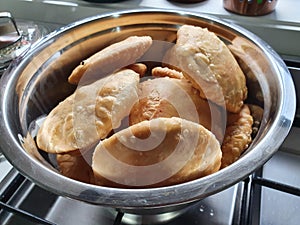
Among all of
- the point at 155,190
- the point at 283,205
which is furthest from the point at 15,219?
the point at 283,205

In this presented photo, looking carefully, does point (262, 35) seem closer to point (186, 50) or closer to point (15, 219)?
point (186, 50)

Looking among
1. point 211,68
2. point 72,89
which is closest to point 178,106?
point 211,68

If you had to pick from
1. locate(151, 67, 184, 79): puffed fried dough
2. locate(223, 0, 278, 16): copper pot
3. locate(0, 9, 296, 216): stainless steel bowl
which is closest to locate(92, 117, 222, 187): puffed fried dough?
locate(0, 9, 296, 216): stainless steel bowl

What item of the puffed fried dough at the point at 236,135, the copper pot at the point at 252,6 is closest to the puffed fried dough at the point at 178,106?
the puffed fried dough at the point at 236,135

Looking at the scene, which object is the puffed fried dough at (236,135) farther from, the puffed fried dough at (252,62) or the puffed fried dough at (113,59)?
the puffed fried dough at (113,59)

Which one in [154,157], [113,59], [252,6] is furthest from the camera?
[252,6]

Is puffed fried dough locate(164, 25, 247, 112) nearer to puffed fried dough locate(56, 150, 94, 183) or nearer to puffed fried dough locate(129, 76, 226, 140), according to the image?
puffed fried dough locate(129, 76, 226, 140)

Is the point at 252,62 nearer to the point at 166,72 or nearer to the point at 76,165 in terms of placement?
the point at 166,72
